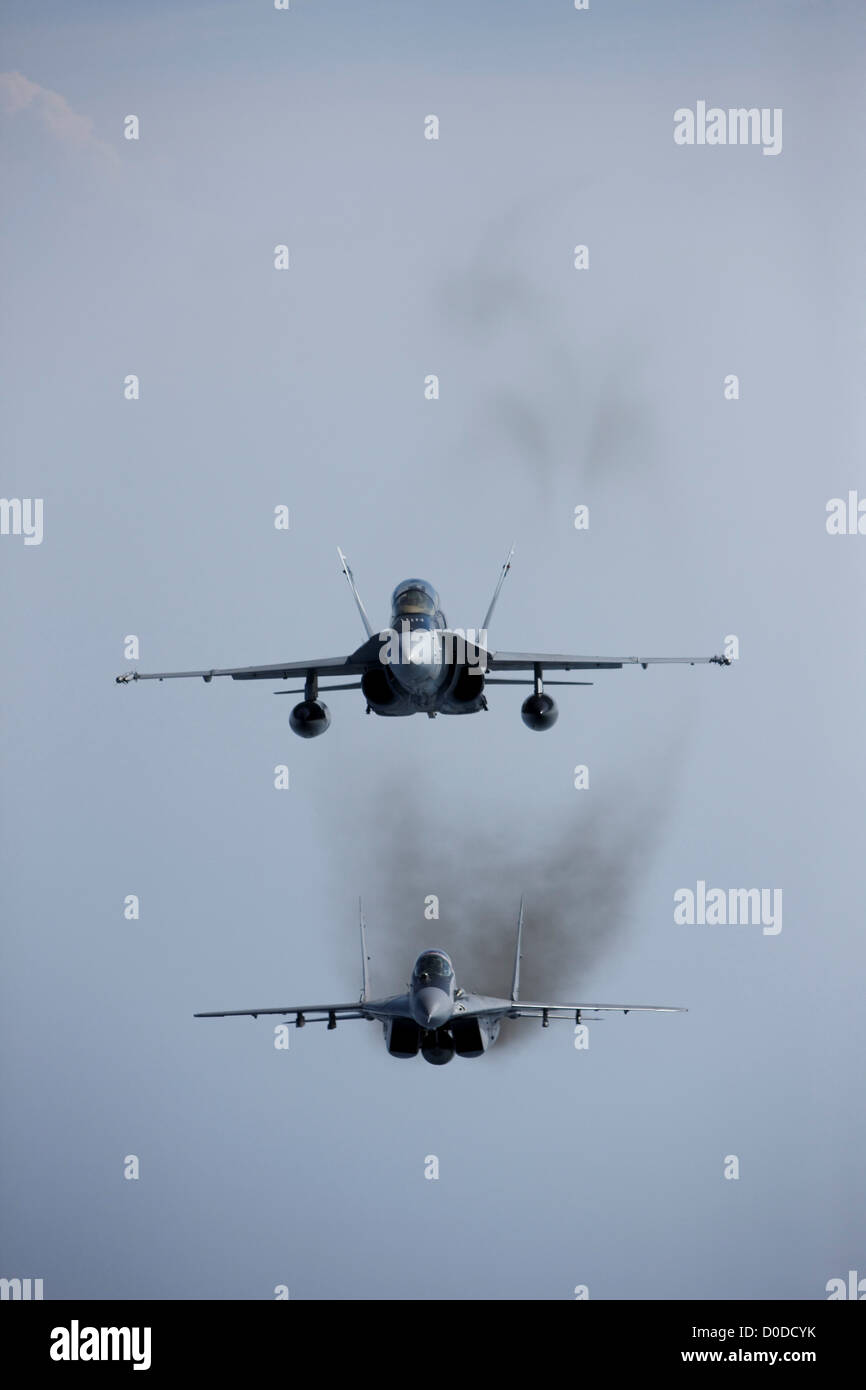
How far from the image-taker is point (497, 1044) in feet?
165

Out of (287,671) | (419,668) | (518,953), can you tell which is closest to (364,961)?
(518,953)

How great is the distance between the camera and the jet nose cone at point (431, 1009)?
39.6 m

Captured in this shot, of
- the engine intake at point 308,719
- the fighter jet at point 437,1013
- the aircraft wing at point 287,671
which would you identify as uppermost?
the aircraft wing at point 287,671

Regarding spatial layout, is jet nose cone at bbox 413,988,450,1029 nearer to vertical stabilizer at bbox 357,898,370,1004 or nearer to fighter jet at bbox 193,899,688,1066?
fighter jet at bbox 193,899,688,1066

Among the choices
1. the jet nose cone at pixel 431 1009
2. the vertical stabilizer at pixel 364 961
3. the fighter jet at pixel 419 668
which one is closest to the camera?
the fighter jet at pixel 419 668

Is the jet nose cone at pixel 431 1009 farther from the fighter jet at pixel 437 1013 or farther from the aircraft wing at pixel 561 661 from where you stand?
the aircraft wing at pixel 561 661

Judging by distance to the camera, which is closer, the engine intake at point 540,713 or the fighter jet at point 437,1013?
the engine intake at point 540,713

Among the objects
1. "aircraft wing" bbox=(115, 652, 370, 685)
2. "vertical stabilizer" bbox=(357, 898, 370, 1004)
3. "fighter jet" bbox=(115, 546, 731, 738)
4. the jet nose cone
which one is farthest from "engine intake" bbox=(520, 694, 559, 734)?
"vertical stabilizer" bbox=(357, 898, 370, 1004)

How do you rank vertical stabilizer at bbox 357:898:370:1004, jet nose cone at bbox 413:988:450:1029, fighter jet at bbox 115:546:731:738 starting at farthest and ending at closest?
vertical stabilizer at bbox 357:898:370:1004
jet nose cone at bbox 413:988:450:1029
fighter jet at bbox 115:546:731:738

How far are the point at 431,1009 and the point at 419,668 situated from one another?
980 centimetres

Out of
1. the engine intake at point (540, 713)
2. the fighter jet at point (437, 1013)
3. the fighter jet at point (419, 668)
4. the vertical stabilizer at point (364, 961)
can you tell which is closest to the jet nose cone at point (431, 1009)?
the fighter jet at point (437, 1013)

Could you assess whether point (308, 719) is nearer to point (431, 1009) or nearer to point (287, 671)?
point (287, 671)

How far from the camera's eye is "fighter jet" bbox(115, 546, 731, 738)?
33.1m
